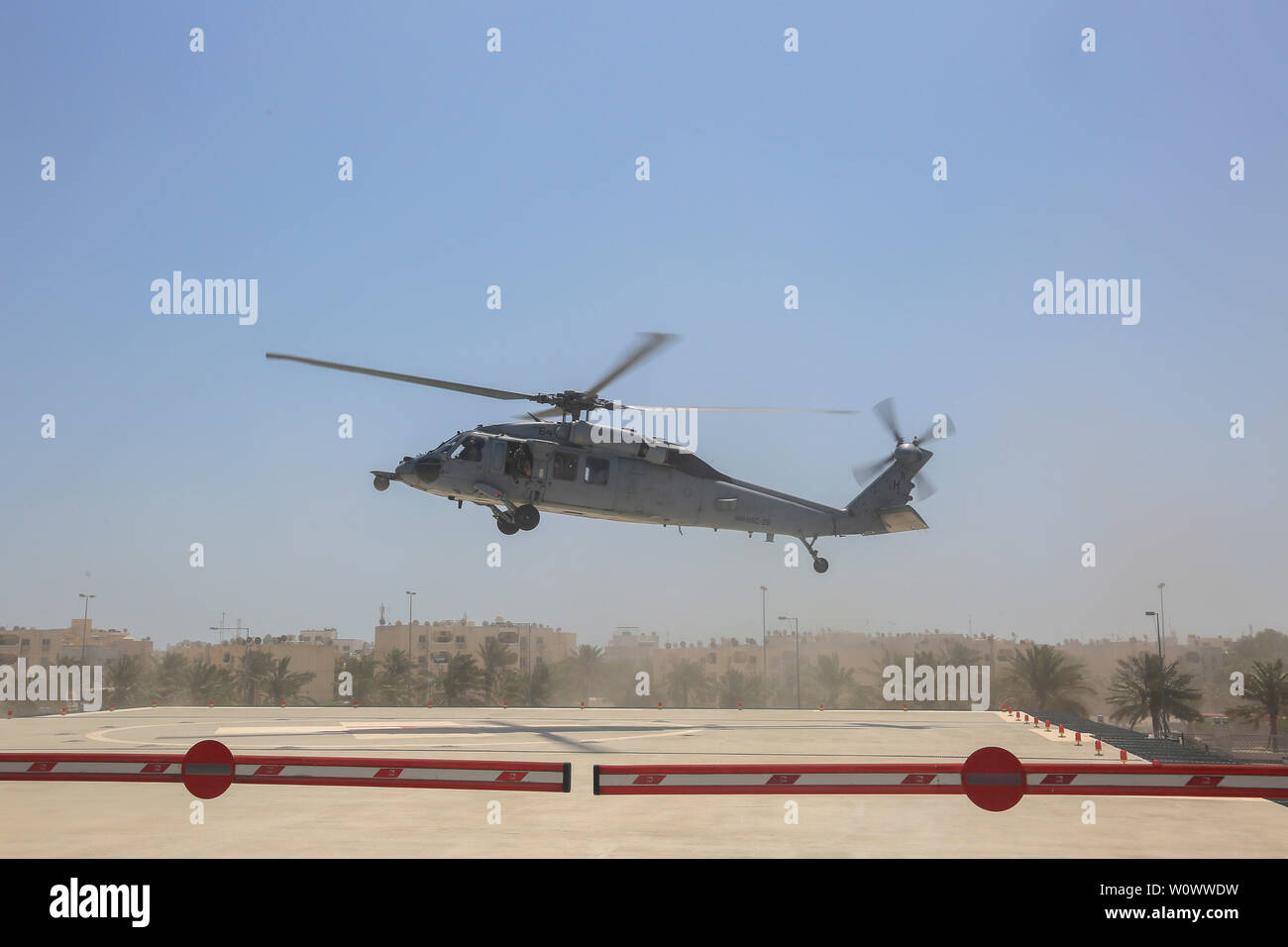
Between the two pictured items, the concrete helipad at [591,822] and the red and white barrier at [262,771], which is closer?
the concrete helipad at [591,822]

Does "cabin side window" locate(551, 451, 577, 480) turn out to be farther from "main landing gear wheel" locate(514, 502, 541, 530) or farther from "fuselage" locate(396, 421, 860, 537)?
"main landing gear wheel" locate(514, 502, 541, 530)

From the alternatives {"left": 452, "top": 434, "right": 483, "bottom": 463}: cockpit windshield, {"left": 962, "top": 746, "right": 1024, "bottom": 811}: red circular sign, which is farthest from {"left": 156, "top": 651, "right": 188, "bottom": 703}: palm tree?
{"left": 962, "top": 746, "right": 1024, "bottom": 811}: red circular sign

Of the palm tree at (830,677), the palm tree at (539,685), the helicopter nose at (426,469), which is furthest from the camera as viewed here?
the palm tree at (830,677)

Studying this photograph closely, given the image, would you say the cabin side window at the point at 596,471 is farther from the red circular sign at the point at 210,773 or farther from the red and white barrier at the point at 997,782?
the red circular sign at the point at 210,773

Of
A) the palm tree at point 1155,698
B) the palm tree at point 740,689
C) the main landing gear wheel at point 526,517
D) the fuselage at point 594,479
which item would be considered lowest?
the palm tree at point 740,689

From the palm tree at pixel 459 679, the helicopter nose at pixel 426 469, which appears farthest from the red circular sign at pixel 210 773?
the palm tree at pixel 459 679
